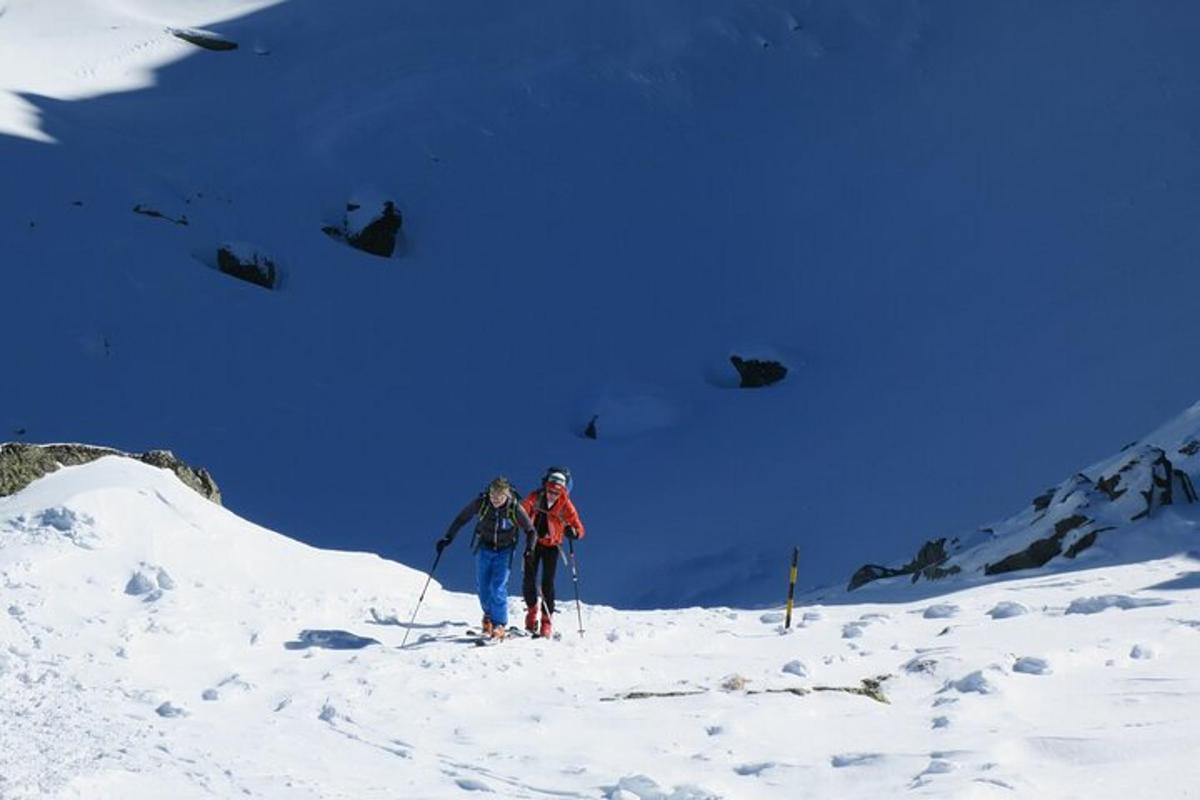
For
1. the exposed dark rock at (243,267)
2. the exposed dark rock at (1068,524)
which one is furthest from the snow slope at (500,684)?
the exposed dark rock at (243,267)

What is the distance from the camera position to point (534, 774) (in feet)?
29.0

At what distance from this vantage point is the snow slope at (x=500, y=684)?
8469 millimetres

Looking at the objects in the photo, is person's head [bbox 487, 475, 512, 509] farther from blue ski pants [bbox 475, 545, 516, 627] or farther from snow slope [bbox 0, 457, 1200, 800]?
snow slope [bbox 0, 457, 1200, 800]

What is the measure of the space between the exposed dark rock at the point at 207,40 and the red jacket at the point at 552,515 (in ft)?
117

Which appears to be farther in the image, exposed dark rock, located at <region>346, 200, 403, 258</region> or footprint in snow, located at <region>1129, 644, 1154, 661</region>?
exposed dark rock, located at <region>346, 200, 403, 258</region>

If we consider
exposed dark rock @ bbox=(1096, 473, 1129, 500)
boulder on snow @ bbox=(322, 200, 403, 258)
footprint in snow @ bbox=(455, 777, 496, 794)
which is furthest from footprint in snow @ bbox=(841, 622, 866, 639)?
boulder on snow @ bbox=(322, 200, 403, 258)

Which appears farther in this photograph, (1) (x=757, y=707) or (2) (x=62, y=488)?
(2) (x=62, y=488)

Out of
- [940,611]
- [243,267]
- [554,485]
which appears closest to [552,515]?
[554,485]

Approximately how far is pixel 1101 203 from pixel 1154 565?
2354 cm

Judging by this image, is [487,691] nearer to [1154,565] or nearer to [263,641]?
[263,641]

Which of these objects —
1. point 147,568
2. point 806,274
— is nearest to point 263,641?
point 147,568

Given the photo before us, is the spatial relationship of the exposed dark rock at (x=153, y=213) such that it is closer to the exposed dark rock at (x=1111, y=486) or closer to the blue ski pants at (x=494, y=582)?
the exposed dark rock at (x=1111, y=486)

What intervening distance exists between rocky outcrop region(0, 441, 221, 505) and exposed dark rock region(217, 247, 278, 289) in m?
19.2

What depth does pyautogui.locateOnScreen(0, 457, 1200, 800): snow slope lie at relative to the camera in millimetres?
8469
